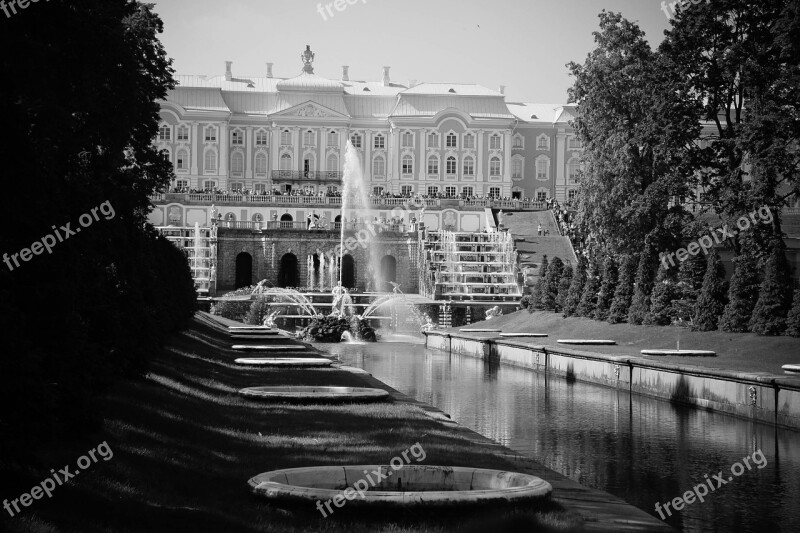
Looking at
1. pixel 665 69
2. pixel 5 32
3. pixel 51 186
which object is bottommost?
pixel 51 186

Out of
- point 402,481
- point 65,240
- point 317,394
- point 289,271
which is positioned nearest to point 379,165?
point 289,271

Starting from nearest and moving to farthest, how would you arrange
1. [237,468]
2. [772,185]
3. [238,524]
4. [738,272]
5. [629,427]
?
[238,524], [237,468], [629,427], [738,272], [772,185]

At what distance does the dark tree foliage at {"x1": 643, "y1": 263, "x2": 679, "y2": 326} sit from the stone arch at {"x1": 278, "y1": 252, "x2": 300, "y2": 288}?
42.5m

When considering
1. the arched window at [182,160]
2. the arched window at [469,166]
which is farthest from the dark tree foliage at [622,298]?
the arched window at [182,160]

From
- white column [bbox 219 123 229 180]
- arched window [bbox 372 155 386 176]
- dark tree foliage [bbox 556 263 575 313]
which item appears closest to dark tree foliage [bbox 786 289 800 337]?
dark tree foliage [bbox 556 263 575 313]

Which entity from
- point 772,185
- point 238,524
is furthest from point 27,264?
point 772,185

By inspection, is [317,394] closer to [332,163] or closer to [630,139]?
[630,139]

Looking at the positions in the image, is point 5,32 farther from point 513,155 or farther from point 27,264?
point 513,155

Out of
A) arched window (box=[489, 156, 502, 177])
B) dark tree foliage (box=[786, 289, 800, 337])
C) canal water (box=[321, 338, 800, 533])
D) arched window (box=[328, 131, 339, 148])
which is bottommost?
canal water (box=[321, 338, 800, 533])

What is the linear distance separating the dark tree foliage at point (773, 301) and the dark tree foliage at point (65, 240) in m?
15.6

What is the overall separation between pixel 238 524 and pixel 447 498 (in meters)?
1.57

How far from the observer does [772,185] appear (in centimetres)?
2925

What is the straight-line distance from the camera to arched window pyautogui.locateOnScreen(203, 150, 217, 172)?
312 feet

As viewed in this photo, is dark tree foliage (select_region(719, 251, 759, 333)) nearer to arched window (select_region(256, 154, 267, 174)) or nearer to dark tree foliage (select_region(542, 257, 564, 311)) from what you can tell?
dark tree foliage (select_region(542, 257, 564, 311))
